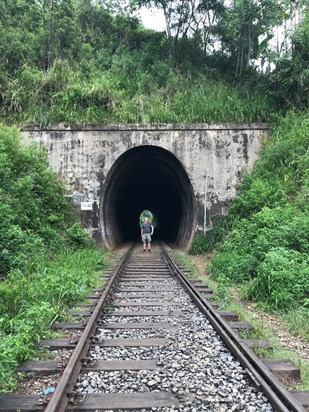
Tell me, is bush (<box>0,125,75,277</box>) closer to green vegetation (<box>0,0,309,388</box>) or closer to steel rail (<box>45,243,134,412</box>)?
green vegetation (<box>0,0,309,388</box>)

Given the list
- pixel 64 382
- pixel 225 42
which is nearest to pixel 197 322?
pixel 64 382

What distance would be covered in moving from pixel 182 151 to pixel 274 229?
510 centimetres

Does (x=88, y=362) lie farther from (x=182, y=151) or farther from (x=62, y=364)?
(x=182, y=151)

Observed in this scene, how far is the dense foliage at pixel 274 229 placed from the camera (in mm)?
5957

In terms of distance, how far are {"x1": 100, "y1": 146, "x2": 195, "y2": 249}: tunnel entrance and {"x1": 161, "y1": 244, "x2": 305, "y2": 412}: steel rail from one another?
7.85 meters

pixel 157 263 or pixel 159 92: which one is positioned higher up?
pixel 159 92

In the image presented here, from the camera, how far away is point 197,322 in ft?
15.9

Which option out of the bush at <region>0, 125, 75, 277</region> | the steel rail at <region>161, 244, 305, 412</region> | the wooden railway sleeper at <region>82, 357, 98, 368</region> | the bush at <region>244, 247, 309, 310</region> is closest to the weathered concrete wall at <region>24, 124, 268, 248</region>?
the bush at <region>0, 125, 75, 277</region>

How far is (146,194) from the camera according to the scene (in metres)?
25.1

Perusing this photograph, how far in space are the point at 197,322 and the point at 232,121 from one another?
28.3 feet

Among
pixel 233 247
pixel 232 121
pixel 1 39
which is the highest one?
pixel 1 39

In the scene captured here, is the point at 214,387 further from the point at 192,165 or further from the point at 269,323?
the point at 192,165

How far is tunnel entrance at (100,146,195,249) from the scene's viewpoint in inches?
507

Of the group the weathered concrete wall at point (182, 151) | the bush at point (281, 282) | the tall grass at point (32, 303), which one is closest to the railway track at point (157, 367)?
the tall grass at point (32, 303)
